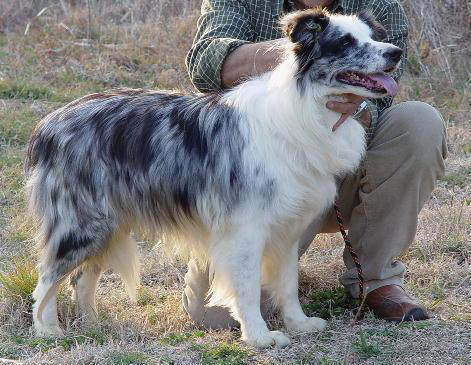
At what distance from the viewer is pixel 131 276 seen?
4.23m

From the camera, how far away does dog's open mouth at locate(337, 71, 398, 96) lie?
11.0 feet

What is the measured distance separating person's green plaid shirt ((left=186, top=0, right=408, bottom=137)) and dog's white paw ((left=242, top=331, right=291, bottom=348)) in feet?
3.68

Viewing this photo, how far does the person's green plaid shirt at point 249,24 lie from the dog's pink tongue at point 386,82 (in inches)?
26.9

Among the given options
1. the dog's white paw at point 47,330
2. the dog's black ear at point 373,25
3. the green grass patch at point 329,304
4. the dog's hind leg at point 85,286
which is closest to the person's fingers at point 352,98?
the dog's black ear at point 373,25

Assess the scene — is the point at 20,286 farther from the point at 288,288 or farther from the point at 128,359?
the point at 288,288

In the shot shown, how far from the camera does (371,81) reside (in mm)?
3395

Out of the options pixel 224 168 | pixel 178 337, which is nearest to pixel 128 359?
pixel 178 337

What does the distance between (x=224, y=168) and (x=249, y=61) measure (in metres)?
0.61

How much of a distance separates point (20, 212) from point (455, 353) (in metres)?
3.13

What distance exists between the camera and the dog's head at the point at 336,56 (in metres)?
3.36

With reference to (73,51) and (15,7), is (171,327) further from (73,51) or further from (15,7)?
(15,7)

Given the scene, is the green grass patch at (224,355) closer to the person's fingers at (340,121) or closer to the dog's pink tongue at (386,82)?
the person's fingers at (340,121)

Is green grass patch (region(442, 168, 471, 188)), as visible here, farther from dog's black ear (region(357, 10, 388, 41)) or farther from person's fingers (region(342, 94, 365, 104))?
person's fingers (region(342, 94, 365, 104))

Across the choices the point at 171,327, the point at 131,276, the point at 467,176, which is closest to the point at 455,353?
the point at 171,327
